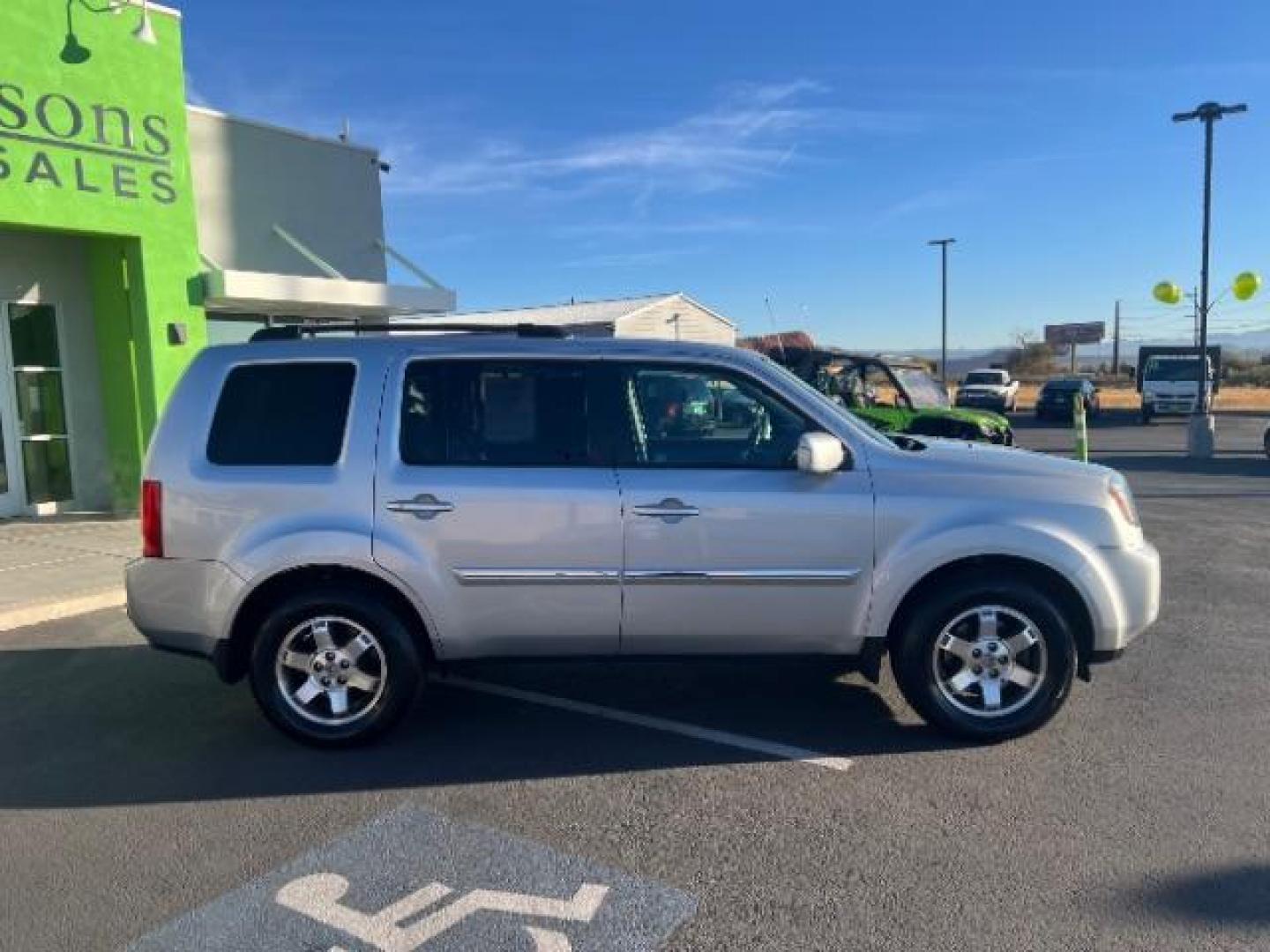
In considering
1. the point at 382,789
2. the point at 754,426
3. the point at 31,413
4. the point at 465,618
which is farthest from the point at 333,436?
the point at 31,413

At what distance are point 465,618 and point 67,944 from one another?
6.15 ft

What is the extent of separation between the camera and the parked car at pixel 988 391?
35.4 m

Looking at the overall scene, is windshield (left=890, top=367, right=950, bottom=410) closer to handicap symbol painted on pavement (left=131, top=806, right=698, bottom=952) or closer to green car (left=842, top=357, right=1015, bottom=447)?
green car (left=842, top=357, right=1015, bottom=447)

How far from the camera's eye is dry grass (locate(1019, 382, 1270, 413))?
123ft

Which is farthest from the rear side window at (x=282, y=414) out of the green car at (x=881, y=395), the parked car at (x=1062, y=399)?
the parked car at (x=1062, y=399)

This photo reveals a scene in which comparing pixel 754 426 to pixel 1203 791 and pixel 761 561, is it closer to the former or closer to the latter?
pixel 761 561

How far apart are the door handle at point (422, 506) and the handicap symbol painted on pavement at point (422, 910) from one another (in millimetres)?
1549

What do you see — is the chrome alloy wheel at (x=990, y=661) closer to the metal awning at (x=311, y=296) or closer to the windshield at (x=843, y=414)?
the windshield at (x=843, y=414)

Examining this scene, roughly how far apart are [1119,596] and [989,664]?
0.65m

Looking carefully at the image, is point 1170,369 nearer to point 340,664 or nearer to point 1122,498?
point 1122,498

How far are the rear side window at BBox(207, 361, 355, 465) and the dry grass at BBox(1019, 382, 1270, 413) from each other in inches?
1323

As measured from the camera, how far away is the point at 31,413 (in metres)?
10.7

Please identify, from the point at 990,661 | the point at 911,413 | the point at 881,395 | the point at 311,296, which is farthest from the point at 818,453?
the point at 881,395

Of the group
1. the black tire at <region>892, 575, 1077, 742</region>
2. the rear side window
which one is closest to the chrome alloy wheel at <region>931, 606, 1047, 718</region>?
the black tire at <region>892, 575, 1077, 742</region>
